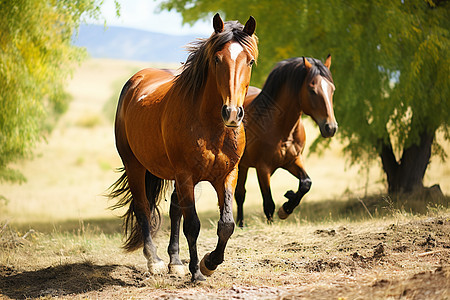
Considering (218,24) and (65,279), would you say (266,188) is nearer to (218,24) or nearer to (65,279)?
(65,279)

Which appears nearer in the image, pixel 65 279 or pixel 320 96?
pixel 65 279

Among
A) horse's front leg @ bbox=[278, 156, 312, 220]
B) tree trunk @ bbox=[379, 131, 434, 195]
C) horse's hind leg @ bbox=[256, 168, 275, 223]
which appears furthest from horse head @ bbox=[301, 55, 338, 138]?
tree trunk @ bbox=[379, 131, 434, 195]

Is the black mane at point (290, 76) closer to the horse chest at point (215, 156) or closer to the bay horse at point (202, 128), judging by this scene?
the bay horse at point (202, 128)

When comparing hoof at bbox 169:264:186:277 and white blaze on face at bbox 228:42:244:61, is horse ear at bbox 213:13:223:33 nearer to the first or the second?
white blaze on face at bbox 228:42:244:61

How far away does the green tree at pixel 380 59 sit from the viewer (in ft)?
27.9

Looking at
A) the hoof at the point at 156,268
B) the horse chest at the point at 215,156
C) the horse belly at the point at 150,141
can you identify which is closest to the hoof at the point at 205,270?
the horse chest at the point at 215,156

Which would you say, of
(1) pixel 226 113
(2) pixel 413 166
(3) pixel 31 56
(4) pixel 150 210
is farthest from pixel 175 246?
(2) pixel 413 166

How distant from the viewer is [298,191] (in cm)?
712

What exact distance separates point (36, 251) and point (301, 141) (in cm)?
430

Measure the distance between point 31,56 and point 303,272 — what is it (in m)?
6.86

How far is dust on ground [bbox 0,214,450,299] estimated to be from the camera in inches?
149

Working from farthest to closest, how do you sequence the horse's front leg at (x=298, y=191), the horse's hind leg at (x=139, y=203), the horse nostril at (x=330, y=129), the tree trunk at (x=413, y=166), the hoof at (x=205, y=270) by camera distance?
the tree trunk at (x=413, y=166) → the horse's front leg at (x=298, y=191) → the horse nostril at (x=330, y=129) → the horse's hind leg at (x=139, y=203) → the hoof at (x=205, y=270)

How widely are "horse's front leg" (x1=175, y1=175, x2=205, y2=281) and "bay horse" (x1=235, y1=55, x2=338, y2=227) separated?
2.87 m

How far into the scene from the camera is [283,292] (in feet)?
12.8
